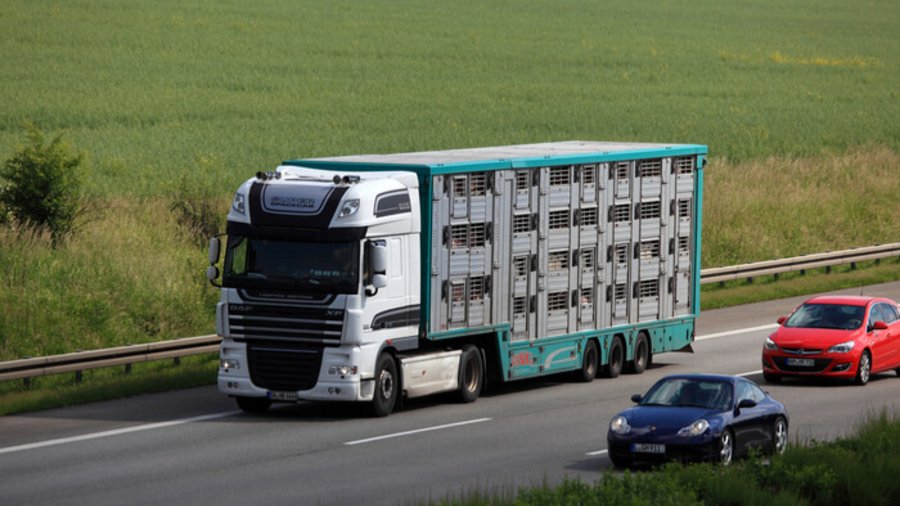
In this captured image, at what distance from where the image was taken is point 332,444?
940 inches

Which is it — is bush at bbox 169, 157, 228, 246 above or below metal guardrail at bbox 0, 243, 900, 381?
above

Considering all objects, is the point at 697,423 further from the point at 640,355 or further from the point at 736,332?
the point at 736,332

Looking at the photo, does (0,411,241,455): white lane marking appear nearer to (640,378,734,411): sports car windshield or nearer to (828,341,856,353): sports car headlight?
(640,378,734,411): sports car windshield

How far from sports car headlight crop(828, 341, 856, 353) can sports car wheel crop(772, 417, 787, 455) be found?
7583 mm

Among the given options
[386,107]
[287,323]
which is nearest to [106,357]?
[287,323]

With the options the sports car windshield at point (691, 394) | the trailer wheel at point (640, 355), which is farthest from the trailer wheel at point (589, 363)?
the sports car windshield at point (691, 394)

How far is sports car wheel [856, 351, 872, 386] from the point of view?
30.4 meters

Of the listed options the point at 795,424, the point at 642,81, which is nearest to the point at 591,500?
the point at 795,424

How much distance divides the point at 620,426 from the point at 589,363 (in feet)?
29.3

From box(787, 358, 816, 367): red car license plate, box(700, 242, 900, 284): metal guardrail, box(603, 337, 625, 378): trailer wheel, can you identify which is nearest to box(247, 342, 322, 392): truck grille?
box(603, 337, 625, 378): trailer wheel

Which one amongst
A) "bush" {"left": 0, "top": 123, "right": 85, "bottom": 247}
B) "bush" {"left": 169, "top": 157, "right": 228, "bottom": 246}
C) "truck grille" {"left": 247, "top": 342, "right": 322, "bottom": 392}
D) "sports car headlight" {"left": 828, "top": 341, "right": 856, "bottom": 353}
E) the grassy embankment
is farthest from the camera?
"bush" {"left": 169, "top": 157, "right": 228, "bottom": 246}

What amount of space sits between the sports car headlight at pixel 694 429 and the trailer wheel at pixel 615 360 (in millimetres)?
9344

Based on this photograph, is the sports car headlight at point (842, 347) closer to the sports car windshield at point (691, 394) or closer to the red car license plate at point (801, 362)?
the red car license plate at point (801, 362)

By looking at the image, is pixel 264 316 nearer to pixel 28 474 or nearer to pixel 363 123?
pixel 28 474
